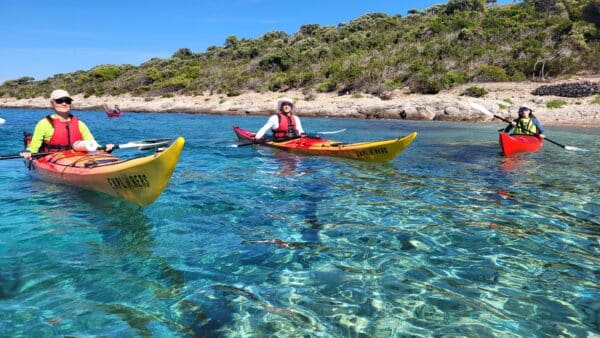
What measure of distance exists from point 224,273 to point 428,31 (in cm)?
3791

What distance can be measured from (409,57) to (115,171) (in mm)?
31099

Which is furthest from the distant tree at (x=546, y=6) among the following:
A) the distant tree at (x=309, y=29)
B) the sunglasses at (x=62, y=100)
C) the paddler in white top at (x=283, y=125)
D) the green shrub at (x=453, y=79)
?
the sunglasses at (x=62, y=100)

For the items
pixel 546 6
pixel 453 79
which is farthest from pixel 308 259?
pixel 546 6

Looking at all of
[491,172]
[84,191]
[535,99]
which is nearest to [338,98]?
[535,99]

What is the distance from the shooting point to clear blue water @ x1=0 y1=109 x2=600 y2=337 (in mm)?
2891

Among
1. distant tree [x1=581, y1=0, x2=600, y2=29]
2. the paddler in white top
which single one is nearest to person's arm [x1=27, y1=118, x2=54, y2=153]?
the paddler in white top

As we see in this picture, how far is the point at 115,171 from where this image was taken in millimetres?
5484

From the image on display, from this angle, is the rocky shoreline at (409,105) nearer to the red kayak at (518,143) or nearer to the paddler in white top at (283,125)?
the red kayak at (518,143)

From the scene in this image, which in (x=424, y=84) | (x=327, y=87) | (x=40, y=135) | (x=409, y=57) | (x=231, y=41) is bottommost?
(x=40, y=135)

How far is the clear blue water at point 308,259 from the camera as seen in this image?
2.89 m

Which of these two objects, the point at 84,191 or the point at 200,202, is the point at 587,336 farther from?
the point at 84,191

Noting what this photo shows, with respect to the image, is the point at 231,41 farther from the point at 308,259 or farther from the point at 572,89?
the point at 308,259

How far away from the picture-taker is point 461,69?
29.6m

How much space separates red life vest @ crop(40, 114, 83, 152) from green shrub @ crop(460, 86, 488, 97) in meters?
23.1
